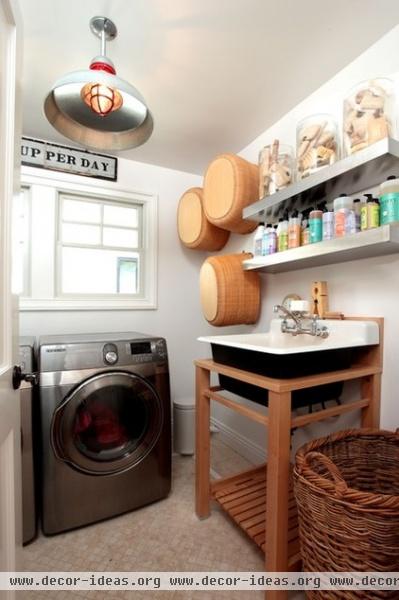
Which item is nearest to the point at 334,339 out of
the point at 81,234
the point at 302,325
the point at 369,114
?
the point at 302,325

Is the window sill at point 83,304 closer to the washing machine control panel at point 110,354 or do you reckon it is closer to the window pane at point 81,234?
the window pane at point 81,234

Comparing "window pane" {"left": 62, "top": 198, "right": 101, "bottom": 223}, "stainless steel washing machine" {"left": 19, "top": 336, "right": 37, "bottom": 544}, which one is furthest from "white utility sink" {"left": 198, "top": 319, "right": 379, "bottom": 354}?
"window pane" {"left": 62, "top": 198, "right": 101, "bottom": 223}

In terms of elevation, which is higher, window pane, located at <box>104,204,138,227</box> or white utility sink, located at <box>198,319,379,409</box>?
window pane, located at <box>104,204,138,227</box>

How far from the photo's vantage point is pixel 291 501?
1.40 metres

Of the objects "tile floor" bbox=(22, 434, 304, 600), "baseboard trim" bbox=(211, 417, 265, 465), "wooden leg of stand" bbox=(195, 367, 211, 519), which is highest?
"wooden leg of stand" bbox=(195, 367, 211, 519)

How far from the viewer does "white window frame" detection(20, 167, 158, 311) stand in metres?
1.95

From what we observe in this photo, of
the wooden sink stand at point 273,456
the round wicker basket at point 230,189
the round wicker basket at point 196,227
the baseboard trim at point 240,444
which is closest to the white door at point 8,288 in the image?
the wooden sink stand at point 273,456

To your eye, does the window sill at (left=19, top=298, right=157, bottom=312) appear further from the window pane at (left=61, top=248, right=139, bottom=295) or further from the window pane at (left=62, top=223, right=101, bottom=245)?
the window pane at (left=62, top=223, right=101, bottom=245)

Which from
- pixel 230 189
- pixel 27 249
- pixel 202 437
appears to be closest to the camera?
pixel 202 437

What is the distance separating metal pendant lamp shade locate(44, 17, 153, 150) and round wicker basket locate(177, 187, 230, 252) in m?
0.83

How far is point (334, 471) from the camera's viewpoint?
35.0 inches

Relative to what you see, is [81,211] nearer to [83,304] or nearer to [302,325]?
[83,304]

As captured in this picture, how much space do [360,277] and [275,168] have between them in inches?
27.6

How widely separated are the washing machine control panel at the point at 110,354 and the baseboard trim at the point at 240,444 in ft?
4.02
